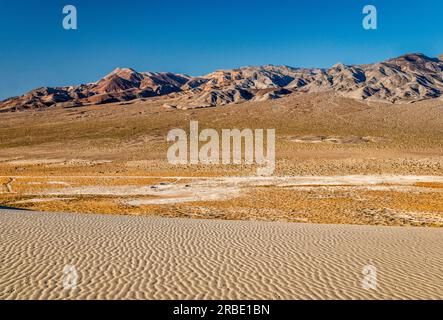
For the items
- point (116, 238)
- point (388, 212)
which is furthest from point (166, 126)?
Result: point (116, 238)

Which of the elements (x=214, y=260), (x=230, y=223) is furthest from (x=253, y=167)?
(x=214, y=260)

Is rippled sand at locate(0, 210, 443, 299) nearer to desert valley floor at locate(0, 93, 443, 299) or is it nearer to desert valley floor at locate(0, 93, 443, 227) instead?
desert valley floor at locate(0, 93, 443, 299)

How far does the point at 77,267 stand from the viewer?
10727mm

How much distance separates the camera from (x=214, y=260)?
468 inches

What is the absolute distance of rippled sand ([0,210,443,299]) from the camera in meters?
9.01

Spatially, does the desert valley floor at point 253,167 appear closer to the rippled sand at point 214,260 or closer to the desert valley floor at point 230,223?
the desert valley floor at point 230,223

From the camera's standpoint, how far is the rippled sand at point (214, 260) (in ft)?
29.6

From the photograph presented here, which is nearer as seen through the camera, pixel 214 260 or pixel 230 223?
pixel 214 260

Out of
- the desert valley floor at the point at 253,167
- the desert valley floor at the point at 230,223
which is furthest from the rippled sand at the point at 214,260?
the desert valley floor at the point at 253,167

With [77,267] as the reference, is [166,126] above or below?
above

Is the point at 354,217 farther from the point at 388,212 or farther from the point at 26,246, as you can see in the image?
the point at 26,246

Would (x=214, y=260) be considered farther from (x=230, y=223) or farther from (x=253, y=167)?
(x=253, y=167)
